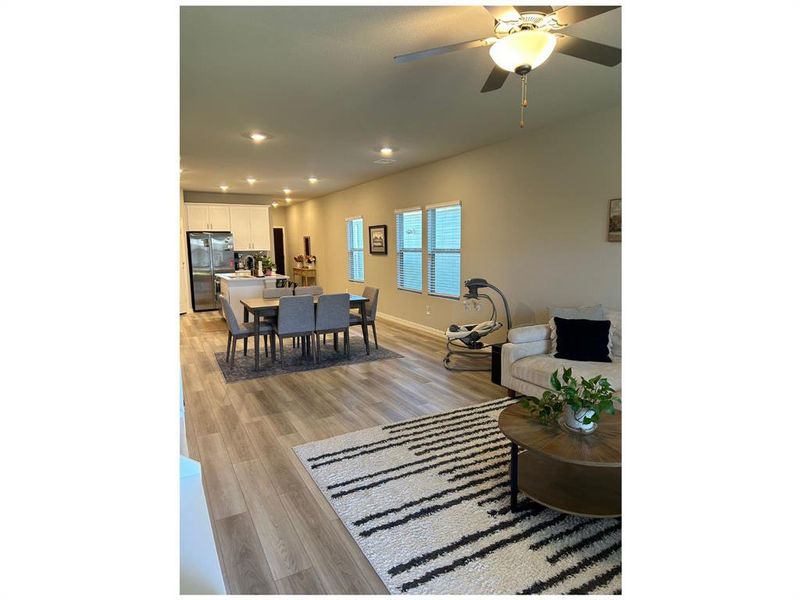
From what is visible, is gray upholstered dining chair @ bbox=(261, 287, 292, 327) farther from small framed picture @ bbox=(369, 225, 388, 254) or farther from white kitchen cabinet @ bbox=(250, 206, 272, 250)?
white kitchen cabinet @ bbox=(250, 206, 272, 250)

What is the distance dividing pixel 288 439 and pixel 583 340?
2455 millimetres

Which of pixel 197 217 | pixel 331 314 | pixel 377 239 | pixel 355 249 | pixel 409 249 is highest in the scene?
pixel 197 217

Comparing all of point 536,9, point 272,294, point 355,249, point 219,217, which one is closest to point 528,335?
point 536,9

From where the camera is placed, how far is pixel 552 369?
10.5 feet

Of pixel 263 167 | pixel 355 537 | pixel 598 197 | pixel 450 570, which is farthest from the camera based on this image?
pixel 263 167

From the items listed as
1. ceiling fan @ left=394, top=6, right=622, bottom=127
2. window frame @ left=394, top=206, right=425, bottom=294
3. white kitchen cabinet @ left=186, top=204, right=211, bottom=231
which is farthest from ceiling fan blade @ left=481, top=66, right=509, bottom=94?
white kitchen cabinet @ left=186, top=204, right=211, bottom=231

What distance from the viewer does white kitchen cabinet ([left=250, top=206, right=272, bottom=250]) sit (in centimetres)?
934

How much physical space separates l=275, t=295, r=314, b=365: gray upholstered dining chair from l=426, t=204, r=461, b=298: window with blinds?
2.15 meters

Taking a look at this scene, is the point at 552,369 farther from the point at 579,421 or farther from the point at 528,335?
the point at 579,421

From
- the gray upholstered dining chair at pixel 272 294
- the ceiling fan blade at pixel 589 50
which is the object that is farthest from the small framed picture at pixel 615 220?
the gray upholstered dining chair at pixel 272 294
